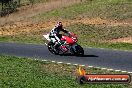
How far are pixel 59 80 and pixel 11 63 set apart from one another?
5.59 meters

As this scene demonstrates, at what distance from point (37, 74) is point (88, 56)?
694cm

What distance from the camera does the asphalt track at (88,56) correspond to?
2353cm

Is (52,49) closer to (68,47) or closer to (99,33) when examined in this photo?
(68,47)

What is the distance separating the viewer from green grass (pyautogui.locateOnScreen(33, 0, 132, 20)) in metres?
48.7

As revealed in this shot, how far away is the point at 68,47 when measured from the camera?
26.7 meters

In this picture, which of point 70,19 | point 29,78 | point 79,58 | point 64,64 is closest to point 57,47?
point 79,58

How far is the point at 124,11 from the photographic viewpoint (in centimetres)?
4928

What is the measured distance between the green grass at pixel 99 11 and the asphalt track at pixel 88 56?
18961 millimetres

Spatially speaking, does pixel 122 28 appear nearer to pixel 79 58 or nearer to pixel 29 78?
pixel 79 58

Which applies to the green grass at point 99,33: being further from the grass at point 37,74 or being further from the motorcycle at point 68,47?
the grass at point 37,74

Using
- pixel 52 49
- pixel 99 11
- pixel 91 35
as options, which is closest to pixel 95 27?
pixel 91 35

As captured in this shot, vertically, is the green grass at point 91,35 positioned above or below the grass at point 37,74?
below

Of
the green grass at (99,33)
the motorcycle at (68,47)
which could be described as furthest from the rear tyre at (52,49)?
the green grass at (99,33)

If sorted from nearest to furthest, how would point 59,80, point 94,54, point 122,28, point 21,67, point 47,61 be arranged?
point 59,80 → point 21,67 → point 47,61 → point 94,54 → point 122,28
